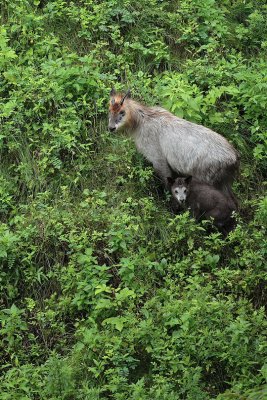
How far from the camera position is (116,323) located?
394 inches

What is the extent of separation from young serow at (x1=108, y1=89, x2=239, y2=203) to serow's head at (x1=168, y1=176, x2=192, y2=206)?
11.2 inches

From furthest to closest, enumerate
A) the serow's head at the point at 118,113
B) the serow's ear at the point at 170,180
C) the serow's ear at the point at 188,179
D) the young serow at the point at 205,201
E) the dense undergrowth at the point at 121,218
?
the serow's head at the point at 118,113 < the serow's ear at the point at 170,180 < the serow's ear at the point at 188,179 < the young serow at the point at 205,201 < the dense undergrowth at the point at 121,218

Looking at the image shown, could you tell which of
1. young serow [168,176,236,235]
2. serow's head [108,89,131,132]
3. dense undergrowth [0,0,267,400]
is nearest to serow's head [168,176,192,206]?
young serow [168,176,236,235]

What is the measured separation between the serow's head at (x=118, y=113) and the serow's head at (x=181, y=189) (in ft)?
3.61

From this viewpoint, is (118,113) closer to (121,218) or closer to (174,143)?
(174,143)

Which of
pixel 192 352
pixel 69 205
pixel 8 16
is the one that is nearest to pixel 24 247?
pixel 69 205

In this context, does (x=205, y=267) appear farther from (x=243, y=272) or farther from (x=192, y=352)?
(x=192, y=352)

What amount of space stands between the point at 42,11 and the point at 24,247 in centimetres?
409

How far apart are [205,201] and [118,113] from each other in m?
1.62

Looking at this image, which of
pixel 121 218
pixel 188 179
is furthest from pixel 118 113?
pixel 121 218

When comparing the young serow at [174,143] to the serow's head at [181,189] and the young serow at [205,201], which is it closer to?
the young serow at [205,201]

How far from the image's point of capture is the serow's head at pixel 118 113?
39.0 ft

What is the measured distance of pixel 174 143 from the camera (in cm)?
1159

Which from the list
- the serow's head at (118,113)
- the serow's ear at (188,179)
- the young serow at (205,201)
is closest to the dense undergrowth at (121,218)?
the young serow at (205,201)
